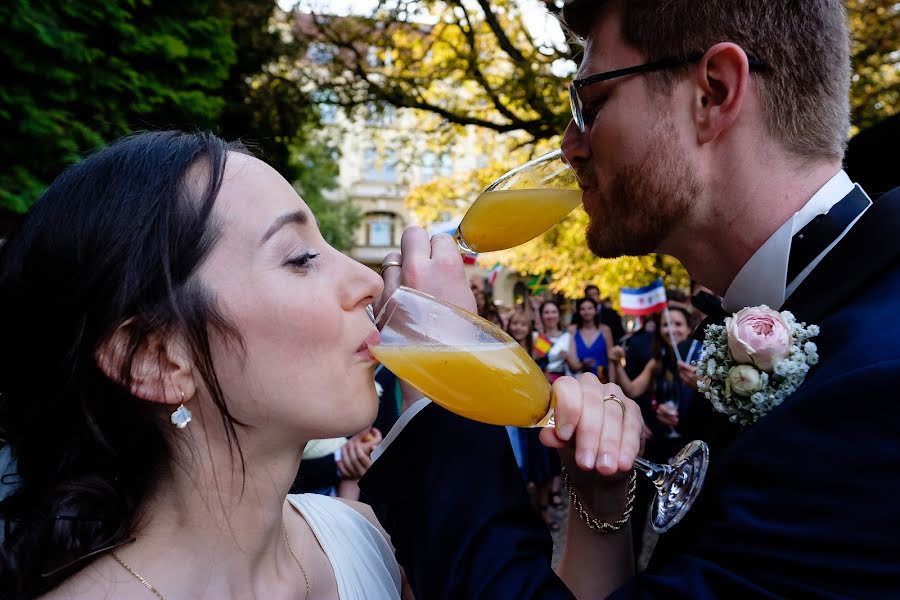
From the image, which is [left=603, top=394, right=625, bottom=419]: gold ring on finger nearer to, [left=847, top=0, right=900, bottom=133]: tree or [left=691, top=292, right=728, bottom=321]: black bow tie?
[left=691, top=292, right=728, bottom=321]: black bow tie

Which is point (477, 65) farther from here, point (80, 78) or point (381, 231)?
point (381, 231)

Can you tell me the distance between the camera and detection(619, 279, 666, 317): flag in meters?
8.34

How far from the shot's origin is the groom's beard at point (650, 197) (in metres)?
1.83

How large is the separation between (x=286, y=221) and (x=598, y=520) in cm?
114

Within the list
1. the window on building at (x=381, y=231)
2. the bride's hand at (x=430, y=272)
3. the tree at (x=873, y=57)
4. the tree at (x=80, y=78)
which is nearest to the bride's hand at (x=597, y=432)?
the bride's hand at (x=430, y=272)

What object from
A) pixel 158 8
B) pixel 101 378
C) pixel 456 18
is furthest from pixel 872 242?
pixel 456 18

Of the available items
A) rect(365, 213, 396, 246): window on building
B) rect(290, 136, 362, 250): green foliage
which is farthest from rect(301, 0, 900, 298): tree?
rect(365, 213, 396, 246): window on building

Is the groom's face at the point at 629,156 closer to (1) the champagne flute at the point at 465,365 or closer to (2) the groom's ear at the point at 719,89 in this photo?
(2) the groom's ear at the point at 719,89

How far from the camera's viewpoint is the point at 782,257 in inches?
66.4

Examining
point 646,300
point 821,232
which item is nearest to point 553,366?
point 646,300

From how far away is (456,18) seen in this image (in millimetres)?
11305

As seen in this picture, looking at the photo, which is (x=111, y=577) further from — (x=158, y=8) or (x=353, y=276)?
(x=158, y=8)

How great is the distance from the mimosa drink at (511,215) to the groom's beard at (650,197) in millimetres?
287

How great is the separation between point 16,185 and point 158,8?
131 inches
